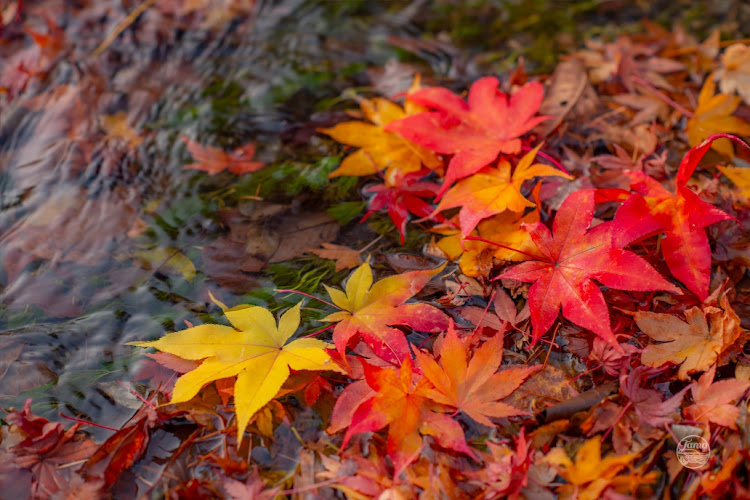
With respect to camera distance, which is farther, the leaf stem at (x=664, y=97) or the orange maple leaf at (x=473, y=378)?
the leaf stem at (x=664, y=97)

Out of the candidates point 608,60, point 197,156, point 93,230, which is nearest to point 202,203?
point 197,156

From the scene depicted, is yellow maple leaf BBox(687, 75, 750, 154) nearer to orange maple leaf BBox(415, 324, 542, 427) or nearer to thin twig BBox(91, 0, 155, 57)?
orange maple leaf BBox(415, 324, 542, 427)

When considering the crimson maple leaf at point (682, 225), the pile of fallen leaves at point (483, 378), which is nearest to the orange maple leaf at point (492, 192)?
the pile of fallen leaves at point (483, 378)

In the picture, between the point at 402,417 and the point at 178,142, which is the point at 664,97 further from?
the point at 178,142

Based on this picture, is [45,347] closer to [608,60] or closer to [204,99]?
[204,99]

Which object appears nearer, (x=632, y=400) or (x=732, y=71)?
(x=632, y=400)

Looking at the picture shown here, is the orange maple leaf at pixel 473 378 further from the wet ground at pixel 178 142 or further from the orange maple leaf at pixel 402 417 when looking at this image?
the wet ground at pixel 178 142
